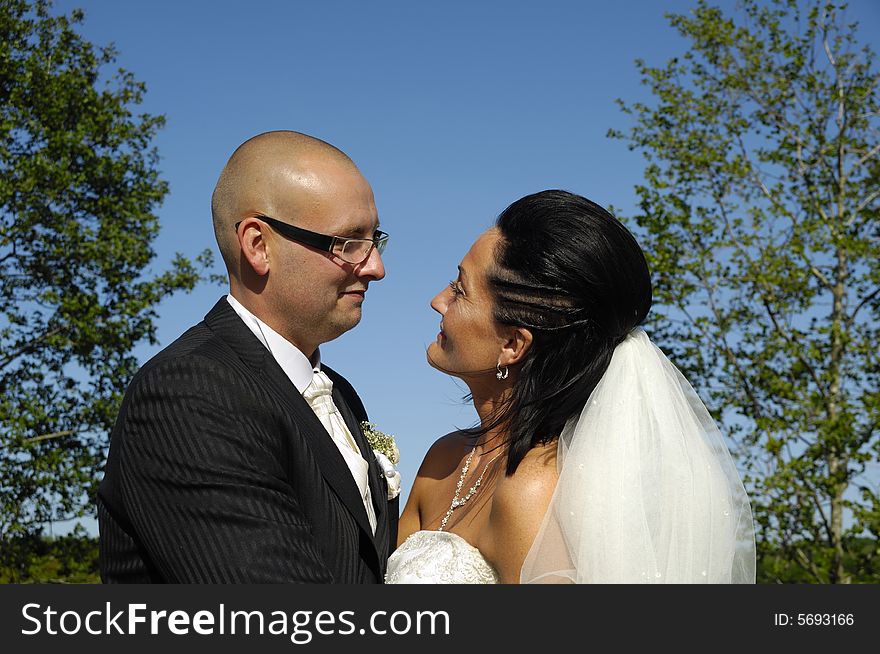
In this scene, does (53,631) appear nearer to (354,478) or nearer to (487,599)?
(354,478)

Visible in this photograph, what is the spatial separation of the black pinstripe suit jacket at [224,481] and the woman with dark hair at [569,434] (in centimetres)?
70

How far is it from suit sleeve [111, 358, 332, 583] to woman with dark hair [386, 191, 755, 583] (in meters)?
1.10

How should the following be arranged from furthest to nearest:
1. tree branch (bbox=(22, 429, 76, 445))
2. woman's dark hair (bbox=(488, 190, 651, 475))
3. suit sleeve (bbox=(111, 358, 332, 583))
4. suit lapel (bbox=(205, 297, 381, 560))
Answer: tree branch (bbox=(22, 429, 76, 445)) < woman's dark hair (bbox=(488, 190, 651, 475)) < suit lapel (bbox=(205, 297, 381, 560)) < suit sleeve (bbox=(111, 358, 332, 583))

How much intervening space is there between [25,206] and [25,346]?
6.73 ft

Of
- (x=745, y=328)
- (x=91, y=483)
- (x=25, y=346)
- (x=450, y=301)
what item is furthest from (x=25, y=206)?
(x=450, y=301)

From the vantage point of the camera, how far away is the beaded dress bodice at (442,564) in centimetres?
404

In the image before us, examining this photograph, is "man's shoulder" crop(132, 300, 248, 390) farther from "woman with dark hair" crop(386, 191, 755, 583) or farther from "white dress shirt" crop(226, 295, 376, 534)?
"woman with dark hair" crop(386, 191, 755, 583)

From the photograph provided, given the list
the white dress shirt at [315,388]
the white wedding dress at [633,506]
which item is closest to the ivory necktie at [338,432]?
the white dress shirt at [315,388]

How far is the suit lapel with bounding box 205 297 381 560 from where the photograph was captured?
3.56 m

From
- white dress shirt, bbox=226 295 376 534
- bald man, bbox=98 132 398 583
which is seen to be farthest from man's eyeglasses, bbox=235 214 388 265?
white dress shirt, bbox=226 295 376 534

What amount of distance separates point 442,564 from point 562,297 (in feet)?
4.24

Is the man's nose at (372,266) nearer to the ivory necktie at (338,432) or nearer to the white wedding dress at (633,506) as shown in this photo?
the ivory necktie at (338,432)

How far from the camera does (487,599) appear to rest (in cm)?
351

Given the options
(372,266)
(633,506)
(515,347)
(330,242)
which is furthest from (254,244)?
(633,506)
